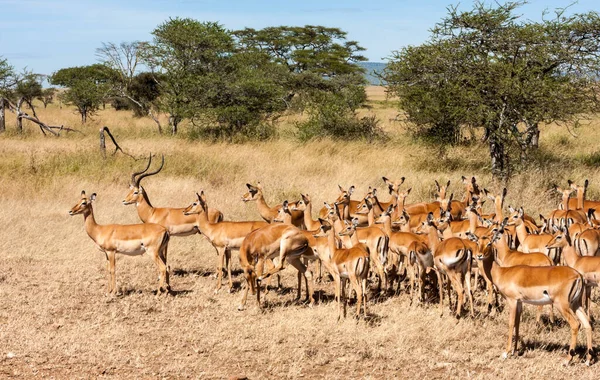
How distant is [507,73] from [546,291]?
9.45 m

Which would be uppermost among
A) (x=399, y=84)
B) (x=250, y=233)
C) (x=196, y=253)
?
(x=399, y=84)

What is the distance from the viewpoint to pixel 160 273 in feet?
28.1

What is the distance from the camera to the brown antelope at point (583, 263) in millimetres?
6781

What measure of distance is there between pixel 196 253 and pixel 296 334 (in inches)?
156

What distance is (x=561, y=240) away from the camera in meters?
7.17

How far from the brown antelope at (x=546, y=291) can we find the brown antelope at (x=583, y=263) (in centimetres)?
68

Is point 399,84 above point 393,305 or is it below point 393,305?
above

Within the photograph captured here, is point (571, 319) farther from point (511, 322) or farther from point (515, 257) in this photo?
point (515, 257)

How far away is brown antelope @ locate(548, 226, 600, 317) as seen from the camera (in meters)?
6.78

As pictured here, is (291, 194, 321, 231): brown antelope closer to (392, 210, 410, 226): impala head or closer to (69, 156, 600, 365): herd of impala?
(69, 156, 600, 365): herd of impala

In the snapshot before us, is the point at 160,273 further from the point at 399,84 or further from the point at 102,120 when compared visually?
the point at 102,120

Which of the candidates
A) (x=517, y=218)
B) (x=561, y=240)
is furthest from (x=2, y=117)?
(x=561, y=240)

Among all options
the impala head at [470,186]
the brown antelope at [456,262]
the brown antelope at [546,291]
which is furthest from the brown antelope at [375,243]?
the impala head at [470,186]

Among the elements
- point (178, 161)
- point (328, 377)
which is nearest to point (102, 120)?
point (178, 161)
